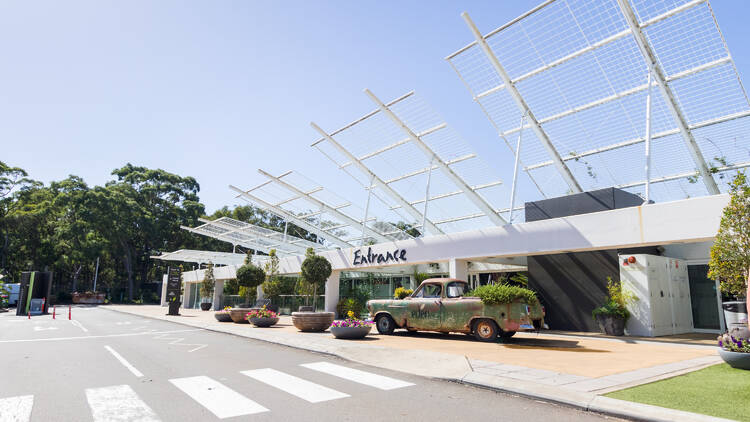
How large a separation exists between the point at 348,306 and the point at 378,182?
6.98m

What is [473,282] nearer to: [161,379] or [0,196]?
[161,379]

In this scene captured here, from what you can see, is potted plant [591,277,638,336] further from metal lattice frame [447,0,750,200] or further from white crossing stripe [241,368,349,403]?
white crossing stripe [241,368,349,403]

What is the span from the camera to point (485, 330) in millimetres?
12000

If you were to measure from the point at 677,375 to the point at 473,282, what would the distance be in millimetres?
22373

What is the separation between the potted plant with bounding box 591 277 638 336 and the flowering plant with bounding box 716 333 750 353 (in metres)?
6.09

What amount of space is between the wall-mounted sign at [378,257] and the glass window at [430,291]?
559 cm

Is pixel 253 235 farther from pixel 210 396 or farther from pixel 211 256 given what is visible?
pixel 210 396

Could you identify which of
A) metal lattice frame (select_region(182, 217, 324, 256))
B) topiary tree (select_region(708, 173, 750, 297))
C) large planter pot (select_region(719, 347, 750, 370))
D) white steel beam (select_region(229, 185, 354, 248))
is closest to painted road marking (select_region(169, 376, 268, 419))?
large planter pot (select_region(719, 347, 750, 370))

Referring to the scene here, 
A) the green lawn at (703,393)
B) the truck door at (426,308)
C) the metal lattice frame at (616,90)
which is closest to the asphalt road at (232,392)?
the green lawn at (703,393)

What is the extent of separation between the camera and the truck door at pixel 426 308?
42.1 ft

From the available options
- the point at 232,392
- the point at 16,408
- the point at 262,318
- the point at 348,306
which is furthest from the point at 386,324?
the point at 16,408

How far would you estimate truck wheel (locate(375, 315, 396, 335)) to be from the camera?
46.9 feet

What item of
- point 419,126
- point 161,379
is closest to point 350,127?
point 419,126

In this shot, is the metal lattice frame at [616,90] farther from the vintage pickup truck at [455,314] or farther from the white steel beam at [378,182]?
the white steel beam at [378,182]
